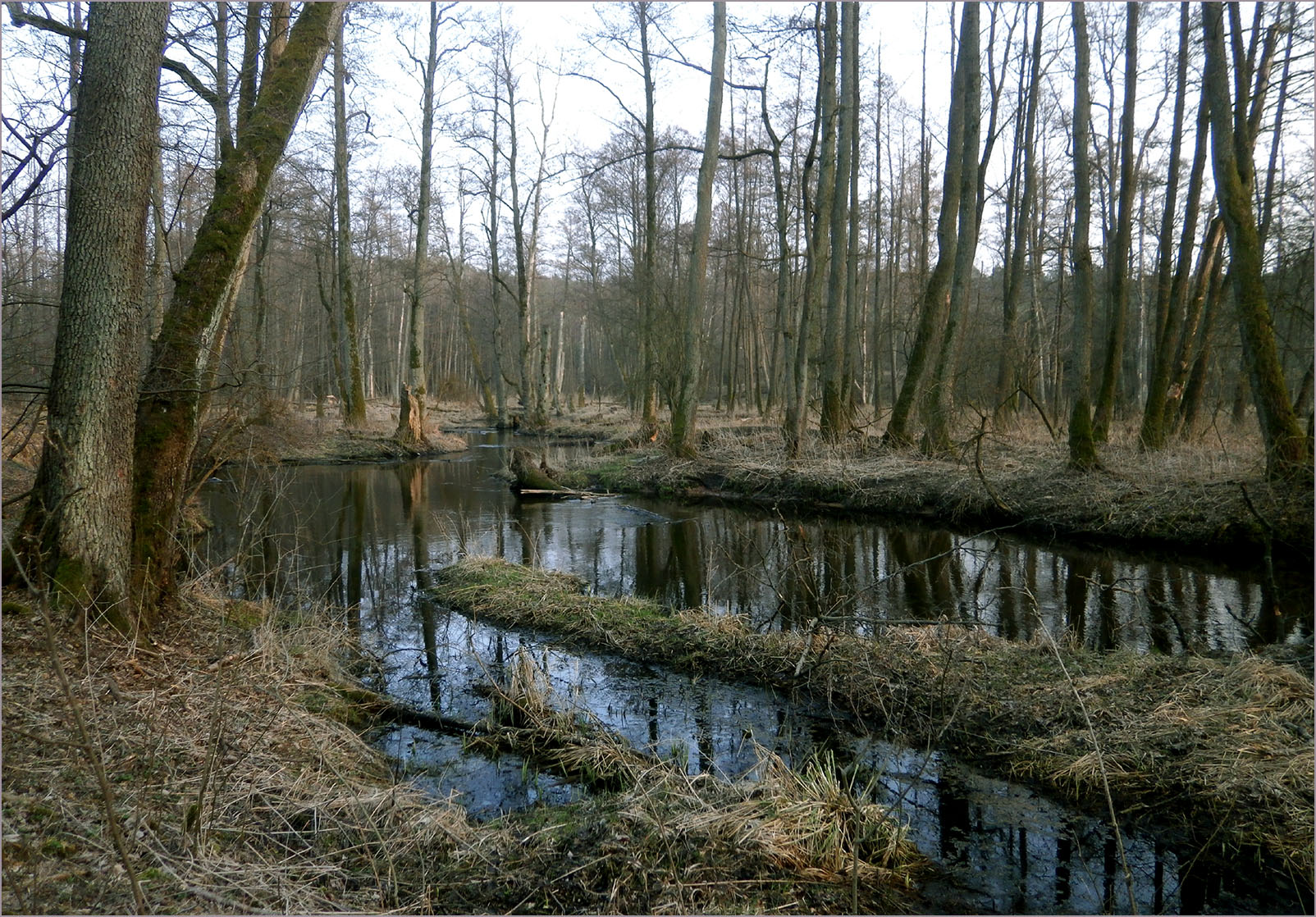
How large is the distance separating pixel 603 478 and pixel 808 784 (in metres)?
13.3

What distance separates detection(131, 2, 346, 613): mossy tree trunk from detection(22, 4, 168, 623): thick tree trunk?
0.33m

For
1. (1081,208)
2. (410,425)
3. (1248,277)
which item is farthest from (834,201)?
(410,425)

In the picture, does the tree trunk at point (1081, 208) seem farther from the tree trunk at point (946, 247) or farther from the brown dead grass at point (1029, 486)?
the tree trunk at point (946, 247)

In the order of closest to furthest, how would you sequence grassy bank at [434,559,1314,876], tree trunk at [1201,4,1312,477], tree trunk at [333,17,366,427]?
1. grassy bank at [434,559,1314,876]
2. tree trunk at [1201,4,1312,477]
3. tree trunk at [333,17,366,427]

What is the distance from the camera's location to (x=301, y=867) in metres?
3.11

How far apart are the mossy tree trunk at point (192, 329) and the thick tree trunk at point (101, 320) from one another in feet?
1.07

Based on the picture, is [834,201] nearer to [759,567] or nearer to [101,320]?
[759,567]

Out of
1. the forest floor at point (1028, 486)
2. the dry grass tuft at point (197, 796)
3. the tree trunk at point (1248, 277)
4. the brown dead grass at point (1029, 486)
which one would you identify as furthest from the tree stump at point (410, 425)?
the tree trunk at point (1248, 277)

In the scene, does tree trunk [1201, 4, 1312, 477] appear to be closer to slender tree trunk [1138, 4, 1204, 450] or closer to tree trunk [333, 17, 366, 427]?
slender tree trunk [1138, 4, 1204, 450]

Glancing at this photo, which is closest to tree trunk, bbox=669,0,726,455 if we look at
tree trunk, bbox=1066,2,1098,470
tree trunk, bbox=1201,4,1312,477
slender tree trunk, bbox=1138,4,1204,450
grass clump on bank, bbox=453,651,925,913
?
tree trunk, bbox=1066,2,1098,470

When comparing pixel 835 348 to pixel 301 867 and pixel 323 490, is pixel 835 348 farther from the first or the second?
pixel 301 867

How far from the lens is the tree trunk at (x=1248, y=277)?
8.70m

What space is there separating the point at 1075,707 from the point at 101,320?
6516 mm

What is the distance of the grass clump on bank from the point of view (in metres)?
3.14
